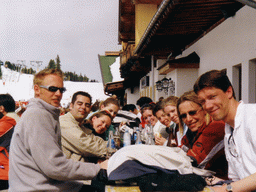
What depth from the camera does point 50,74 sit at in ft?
8.52

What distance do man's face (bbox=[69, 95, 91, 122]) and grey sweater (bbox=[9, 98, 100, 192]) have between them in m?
1.67

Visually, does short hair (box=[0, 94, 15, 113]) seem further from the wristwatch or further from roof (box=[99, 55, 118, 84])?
roof (box=[99, 55, 118, 84])

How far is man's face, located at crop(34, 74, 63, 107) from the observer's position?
2529mm

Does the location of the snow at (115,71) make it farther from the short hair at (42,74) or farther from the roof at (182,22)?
the short hair at (42,74)

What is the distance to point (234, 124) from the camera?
215cm

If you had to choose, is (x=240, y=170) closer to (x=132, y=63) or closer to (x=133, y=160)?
(x=133, y=160)

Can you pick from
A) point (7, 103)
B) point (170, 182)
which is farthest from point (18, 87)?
point (170, 182)

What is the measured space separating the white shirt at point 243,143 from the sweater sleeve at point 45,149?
117 centimetres

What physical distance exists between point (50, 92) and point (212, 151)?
1.47 meters

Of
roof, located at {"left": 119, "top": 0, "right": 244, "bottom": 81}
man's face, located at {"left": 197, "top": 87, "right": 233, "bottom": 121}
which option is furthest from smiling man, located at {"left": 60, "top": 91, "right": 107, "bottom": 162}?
roof, located at {"left": 119, "top": 0, "right": 244, "bottom": 81}

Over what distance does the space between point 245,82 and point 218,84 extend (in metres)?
3.73

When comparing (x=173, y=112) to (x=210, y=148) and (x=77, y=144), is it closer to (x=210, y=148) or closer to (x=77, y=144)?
(x=77, y=144)

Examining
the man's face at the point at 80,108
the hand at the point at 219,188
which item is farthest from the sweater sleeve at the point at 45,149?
the man's face at the point at 80,108

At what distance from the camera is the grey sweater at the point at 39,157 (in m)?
2.17
